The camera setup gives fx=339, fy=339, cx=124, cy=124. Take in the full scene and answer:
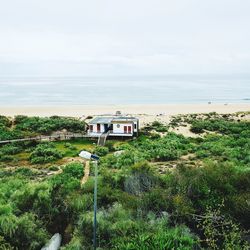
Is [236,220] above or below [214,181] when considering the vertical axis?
below

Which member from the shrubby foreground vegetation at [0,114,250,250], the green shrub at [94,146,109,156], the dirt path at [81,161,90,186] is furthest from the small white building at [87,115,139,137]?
the shrubby foreground vegetation at [0,114,250,250]

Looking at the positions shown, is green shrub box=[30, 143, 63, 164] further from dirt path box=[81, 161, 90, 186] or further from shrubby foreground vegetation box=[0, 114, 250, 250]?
shrubby foreground vegetation box=[0, 114, 250, 250]

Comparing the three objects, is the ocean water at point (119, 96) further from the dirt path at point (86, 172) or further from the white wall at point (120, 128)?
the dirt path at point (86, 172)

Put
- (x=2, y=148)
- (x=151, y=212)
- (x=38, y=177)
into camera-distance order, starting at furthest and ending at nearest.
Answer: (x=2, y=148) → (x=38, y=177) → (x=151, y=212)

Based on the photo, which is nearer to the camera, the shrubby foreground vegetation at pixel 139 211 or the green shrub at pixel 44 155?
the shrubby foreground vegetation at pixel 139 211

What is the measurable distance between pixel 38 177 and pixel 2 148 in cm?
1039

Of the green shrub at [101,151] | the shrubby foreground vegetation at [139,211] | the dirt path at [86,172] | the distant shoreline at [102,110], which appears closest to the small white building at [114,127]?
the green shrub at [101,151]

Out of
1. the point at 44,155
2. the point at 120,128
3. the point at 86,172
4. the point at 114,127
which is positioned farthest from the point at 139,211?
the point at 114,127

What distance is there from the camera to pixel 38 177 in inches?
872

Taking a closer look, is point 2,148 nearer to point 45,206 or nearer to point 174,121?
point 45,206

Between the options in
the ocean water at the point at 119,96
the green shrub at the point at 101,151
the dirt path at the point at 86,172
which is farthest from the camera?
the ocean water at the point at 119,96

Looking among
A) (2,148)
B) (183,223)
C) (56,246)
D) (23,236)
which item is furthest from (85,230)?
(2,148)

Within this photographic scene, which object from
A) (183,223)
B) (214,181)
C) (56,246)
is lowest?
(56,246)

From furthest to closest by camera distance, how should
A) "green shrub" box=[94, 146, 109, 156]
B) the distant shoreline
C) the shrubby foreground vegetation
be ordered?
the distant shoreline < "green shrub" box=[94, 146, 109, 156] < the shrubby foreground vegetation
